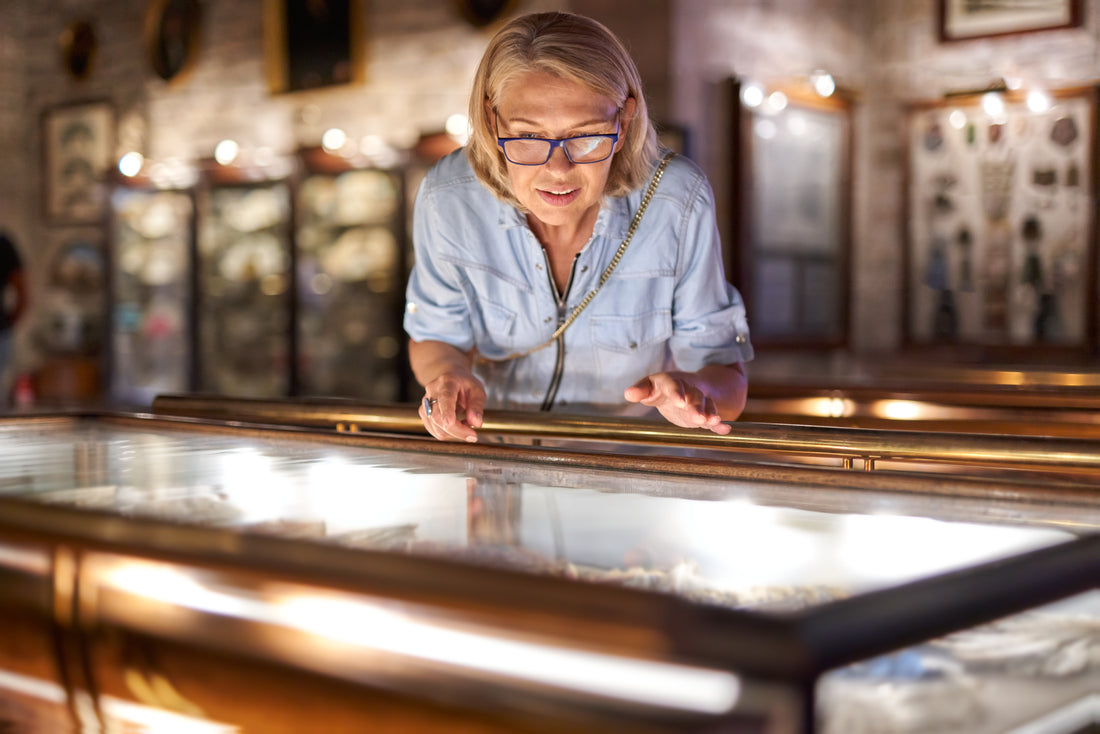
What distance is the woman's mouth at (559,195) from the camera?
162cm

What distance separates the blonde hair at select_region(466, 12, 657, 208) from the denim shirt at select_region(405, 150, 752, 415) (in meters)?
0.05

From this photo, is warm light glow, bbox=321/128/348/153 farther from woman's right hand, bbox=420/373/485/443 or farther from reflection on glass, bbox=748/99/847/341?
woman's right hand, bbox=420/373/485/443

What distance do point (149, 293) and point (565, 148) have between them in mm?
8012

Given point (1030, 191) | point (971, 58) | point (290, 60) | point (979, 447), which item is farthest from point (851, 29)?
point (979, 447)

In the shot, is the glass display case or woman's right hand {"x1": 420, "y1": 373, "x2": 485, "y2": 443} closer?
the glass display case

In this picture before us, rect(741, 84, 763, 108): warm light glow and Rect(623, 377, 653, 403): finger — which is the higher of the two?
Rect(741, 84, 763, 108): warm light glow

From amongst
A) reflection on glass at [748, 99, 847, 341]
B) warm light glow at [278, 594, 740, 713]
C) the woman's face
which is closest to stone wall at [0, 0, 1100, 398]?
reflection on glass at [748, 99, 847, 341]

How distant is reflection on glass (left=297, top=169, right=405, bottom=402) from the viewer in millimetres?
7297

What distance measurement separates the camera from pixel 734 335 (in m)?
1.89

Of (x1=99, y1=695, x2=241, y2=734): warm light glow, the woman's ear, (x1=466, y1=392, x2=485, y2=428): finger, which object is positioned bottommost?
(x1=99, y1=695, x2=241, y2=734): warm light glow

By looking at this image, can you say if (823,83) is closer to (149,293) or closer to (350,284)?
(350,284)

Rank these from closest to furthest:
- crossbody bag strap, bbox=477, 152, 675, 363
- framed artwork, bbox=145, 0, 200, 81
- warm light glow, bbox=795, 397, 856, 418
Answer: crossbody bag strap, bbox=477, 152, 675, 363
warm light glow, bbox=795, 397, 856, 418
framed artwork, bbox=145, 0, 200, 81

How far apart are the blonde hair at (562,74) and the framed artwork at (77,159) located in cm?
834

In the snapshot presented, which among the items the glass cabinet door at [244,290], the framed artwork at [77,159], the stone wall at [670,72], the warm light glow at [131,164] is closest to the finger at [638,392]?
the stone wall at [670,72]
